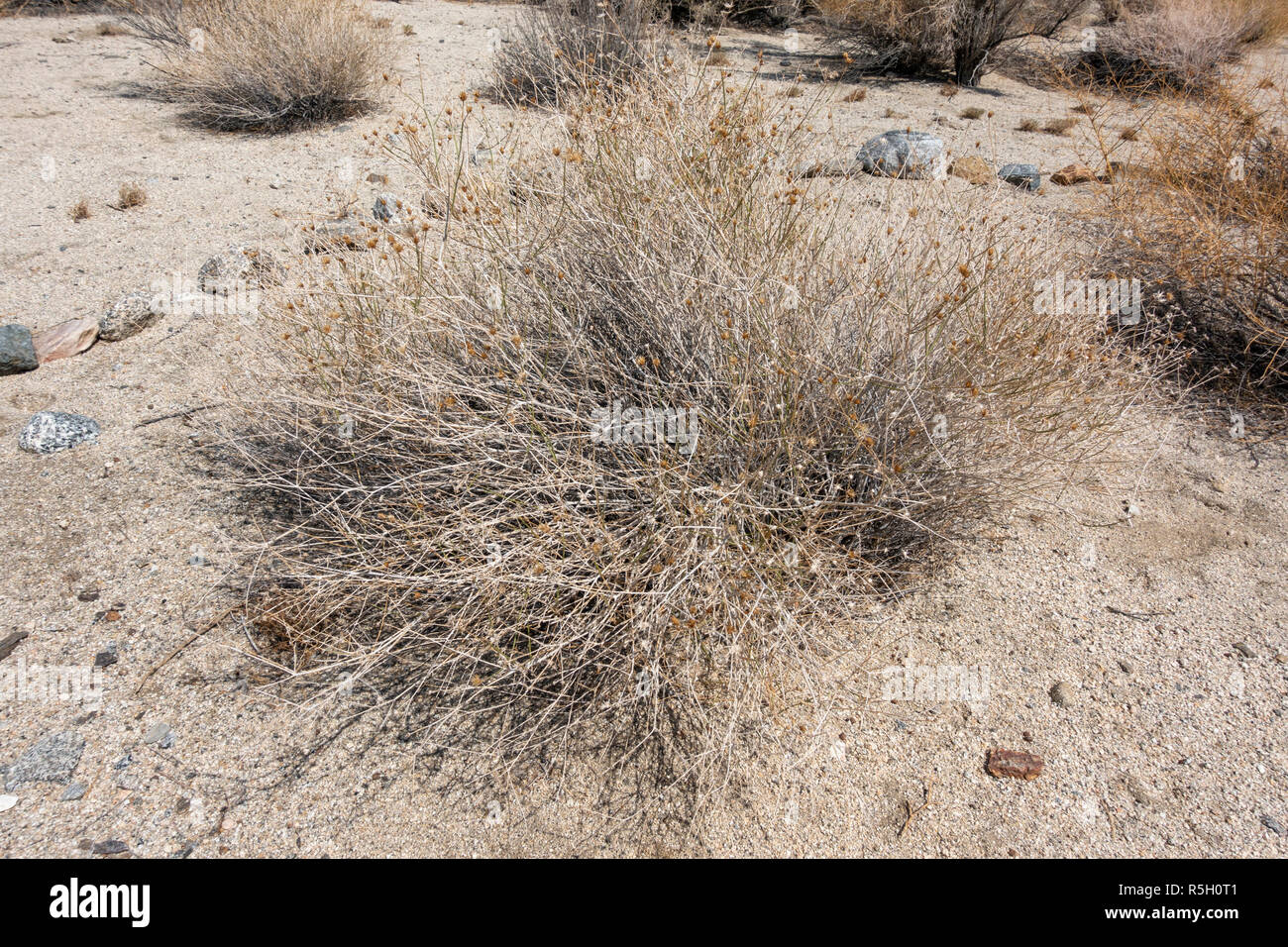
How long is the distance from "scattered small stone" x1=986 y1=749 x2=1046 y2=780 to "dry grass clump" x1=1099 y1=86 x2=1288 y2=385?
2073mm

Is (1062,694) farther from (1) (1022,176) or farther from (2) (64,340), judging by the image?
(2) (64,340)

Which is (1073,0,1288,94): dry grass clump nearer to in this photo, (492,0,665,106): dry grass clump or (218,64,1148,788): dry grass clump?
(492,0,665,106): dry grass clump

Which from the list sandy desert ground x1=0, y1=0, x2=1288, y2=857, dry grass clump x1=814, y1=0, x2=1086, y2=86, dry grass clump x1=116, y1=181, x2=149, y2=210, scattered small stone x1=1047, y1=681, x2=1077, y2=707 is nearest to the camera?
sandy desert ground x1=0, y1=0, x2=1288, y2=857

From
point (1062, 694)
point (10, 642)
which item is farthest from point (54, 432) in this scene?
point (1062, 694)

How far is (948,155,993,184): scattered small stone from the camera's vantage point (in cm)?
480

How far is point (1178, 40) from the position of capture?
23.8 ft

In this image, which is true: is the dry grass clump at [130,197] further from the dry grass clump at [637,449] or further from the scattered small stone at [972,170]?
the scattered small stone at [972,170]

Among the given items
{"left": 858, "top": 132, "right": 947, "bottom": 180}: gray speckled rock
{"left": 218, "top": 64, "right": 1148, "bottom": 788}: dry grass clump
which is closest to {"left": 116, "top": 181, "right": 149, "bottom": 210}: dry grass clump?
{"left": 218, "top": 64, "right": 1148, "bottom": 788}: dry grass clump

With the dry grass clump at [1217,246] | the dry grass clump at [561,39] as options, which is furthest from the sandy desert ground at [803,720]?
the dry grass clump at [561,39]

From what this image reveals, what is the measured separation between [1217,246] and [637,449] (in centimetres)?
302

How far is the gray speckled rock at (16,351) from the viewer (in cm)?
333

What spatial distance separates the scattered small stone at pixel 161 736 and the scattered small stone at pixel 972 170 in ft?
16.5

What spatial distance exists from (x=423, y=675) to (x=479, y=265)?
4.67 feet

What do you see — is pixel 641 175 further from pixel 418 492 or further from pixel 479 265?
pixel 418 492
